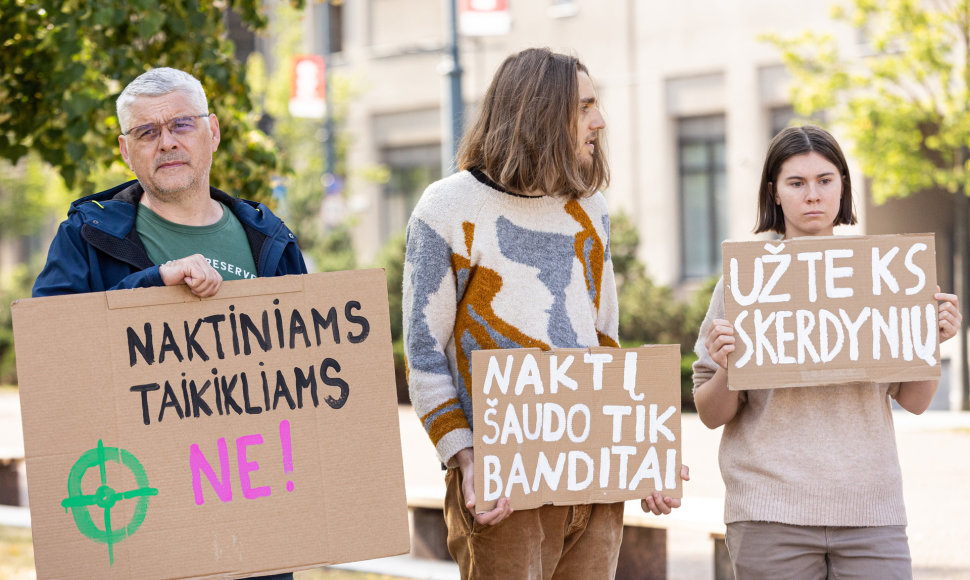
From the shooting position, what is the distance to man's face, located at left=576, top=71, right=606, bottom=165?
324 cm

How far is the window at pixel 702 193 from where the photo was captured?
19.8 meters

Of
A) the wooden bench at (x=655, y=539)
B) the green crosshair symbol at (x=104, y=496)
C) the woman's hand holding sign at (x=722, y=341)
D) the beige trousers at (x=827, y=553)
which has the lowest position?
the wooden bench at (x=655, y=539)

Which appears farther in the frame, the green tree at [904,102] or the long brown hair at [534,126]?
the green tree at [904,102]

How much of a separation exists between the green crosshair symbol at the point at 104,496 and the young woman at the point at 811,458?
1.44 m

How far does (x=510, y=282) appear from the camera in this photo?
3.15 metres

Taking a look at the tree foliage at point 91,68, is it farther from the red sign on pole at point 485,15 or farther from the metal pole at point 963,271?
the red sign on pole at point 485,15

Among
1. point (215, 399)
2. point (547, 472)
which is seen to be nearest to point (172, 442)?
point (215, 399)

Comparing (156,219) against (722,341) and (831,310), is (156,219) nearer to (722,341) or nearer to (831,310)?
(722,341)

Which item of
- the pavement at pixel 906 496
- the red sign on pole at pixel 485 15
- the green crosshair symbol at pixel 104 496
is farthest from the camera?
the red sign on pole at pixel 485 15

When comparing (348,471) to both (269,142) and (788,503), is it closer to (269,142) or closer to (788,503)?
(788,503)

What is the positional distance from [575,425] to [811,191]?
35.2 inches

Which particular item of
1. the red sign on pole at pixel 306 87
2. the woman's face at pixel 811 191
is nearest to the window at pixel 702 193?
the red sign on pole at pixel 306 87

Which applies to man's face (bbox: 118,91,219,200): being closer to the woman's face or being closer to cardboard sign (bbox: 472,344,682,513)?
cardboard sign (bbox: 472,344,682,513)

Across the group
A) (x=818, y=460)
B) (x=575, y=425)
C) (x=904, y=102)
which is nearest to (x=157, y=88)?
(x=575, y=425)
